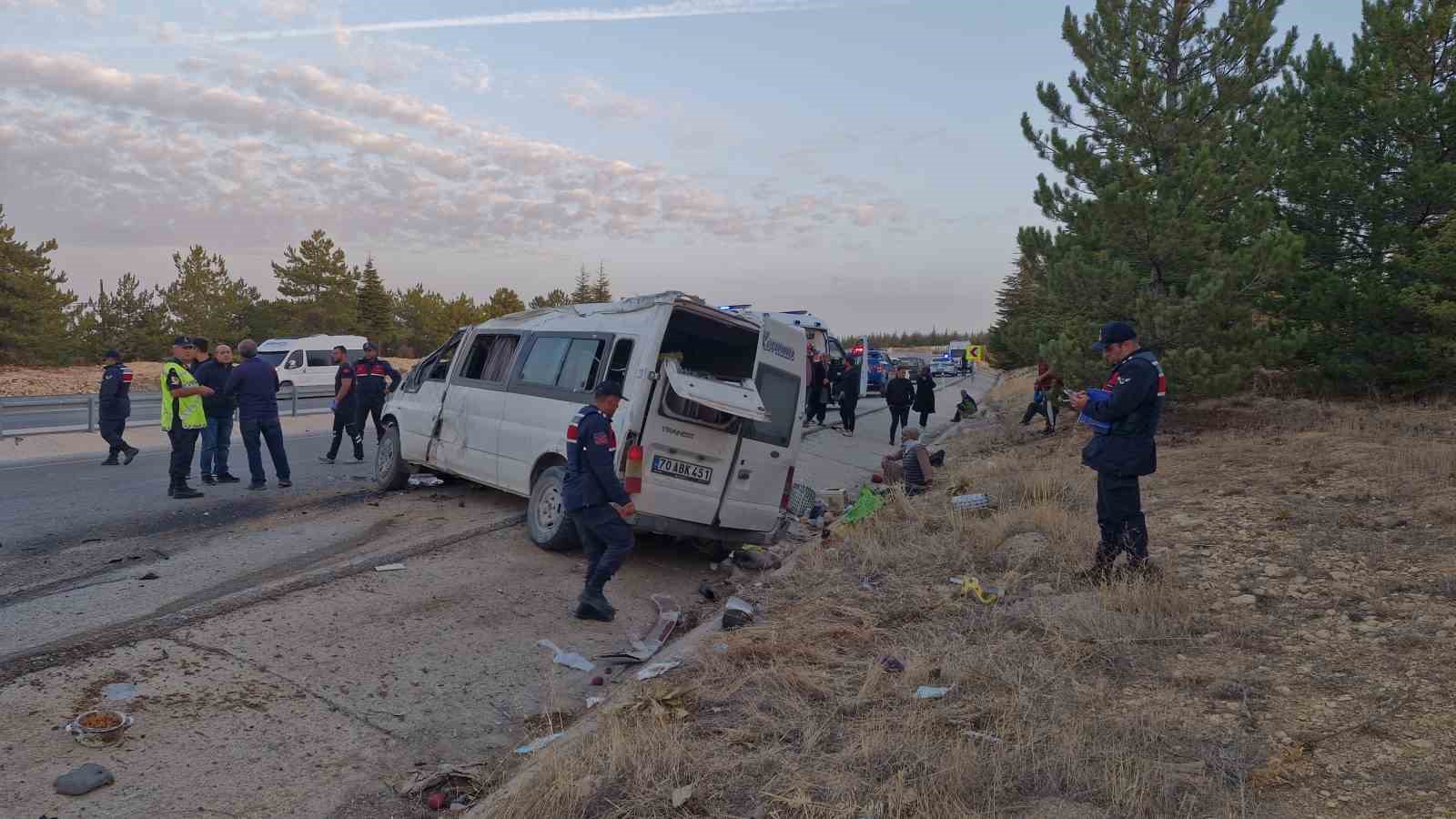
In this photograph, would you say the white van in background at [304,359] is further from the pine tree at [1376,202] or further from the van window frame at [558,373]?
the pine tree at [1376,202]

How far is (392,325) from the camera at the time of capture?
242 feet

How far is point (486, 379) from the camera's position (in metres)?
9.52

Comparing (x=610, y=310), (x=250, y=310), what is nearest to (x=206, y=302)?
(x=250, y=310)

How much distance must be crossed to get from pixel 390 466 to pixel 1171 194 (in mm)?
11200

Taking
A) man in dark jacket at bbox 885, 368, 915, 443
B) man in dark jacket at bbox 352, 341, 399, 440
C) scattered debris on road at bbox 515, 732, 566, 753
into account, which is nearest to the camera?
scattered debris on road at bbox 515, 732, 566, 753

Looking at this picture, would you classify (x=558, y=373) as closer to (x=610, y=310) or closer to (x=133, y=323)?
(x=610, y=310)

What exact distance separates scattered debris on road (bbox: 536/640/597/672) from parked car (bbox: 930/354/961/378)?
57041 mm

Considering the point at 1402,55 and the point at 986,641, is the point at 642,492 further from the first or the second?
the point at 1402,55

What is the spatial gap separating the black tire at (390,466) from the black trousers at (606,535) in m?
4.90

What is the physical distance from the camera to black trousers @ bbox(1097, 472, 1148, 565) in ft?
19.5

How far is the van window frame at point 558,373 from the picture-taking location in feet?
26.0

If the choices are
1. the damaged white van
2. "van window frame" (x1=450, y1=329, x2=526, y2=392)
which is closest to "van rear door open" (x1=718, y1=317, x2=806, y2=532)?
the damaged white van

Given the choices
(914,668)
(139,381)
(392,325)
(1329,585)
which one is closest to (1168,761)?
(914,668)

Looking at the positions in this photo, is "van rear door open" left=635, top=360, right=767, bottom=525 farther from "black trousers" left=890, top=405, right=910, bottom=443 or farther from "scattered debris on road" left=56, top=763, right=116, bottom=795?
"black trousers" left=890, top=405, right=910, bottom=443
